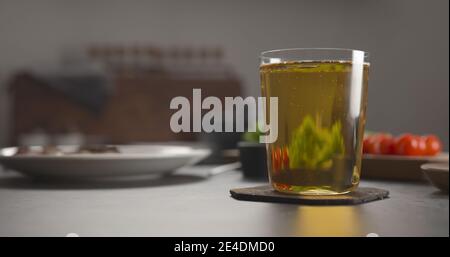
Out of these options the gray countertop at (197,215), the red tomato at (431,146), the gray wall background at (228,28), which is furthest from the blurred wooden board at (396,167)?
the gray wall background at (228,28)

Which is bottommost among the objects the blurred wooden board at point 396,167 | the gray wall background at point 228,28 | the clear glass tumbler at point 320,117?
the blurred wooden board at point 396,167

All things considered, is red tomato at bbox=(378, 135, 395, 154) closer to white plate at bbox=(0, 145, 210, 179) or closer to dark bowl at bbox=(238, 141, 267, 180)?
dark bowl at bbox=(238, 141, 267, 180)

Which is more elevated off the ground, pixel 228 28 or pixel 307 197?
pixel 228 28

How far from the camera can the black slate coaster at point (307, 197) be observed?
513mm

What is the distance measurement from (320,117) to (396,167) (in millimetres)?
280

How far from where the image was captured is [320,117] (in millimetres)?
578

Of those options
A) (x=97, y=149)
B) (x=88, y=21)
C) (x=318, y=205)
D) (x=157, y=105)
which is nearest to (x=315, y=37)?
(x=157, y=105)

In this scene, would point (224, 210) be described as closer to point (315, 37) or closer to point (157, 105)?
point (157, 105)

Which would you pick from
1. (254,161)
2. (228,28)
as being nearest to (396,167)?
(254,161)

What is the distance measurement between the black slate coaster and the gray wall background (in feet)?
10.9

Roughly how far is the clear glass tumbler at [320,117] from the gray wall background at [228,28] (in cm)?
330

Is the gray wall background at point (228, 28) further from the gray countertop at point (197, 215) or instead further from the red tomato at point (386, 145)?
the gray countertop at point (197, 215)

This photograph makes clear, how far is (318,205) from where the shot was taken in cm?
51

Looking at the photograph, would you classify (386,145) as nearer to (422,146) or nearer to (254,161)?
(422,146)
